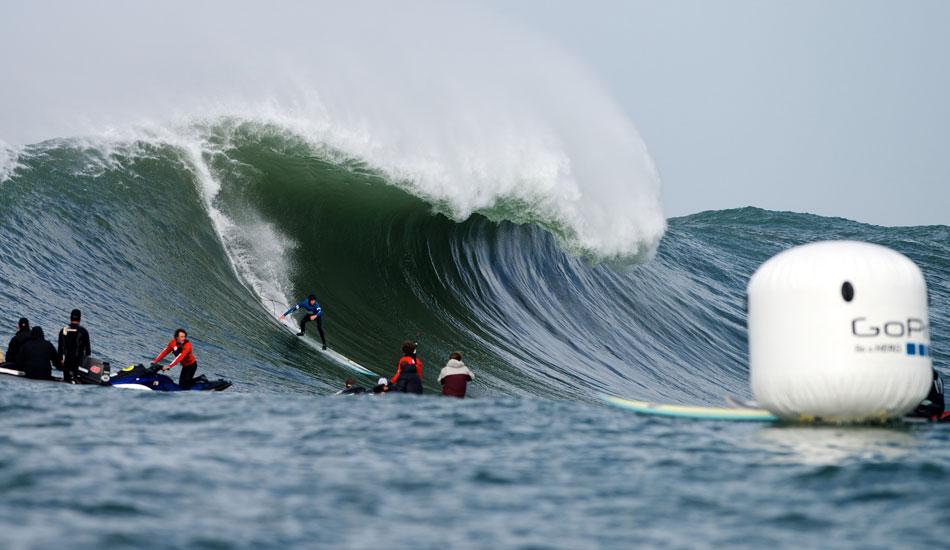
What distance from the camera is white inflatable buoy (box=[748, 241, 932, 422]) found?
689 cm

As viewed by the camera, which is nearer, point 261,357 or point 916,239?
point 261,357

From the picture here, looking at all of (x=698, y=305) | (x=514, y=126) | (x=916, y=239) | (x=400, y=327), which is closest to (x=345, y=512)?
(x=400, y=327)

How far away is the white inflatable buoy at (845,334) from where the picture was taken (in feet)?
22.6

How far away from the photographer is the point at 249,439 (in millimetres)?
6750

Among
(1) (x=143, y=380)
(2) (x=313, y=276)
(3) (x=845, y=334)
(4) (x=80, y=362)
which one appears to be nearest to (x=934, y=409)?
(3) (x=845, y=334)

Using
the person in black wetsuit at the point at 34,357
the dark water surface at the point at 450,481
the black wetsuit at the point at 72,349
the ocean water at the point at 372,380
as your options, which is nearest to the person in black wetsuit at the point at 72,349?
the black wetsuit at the point at 72,349

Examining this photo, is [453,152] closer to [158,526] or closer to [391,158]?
[391,158]

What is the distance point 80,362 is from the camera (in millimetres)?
10953

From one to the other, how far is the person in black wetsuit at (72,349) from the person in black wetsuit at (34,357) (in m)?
0.20

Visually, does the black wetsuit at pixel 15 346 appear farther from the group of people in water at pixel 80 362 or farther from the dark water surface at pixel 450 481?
the dark water surface at pixel 450 481

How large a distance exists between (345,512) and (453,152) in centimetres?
1521

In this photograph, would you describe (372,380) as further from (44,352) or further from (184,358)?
(44,352)

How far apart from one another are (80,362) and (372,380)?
412 centimetres

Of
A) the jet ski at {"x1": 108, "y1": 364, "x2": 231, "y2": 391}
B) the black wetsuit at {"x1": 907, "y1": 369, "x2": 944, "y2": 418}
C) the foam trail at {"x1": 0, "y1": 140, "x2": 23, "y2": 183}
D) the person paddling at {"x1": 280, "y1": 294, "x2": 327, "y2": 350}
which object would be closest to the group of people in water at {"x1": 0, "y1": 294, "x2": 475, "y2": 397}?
the jet ski at {"x1": 108, "y1": 364, "x2": 231, "y2": 391}
